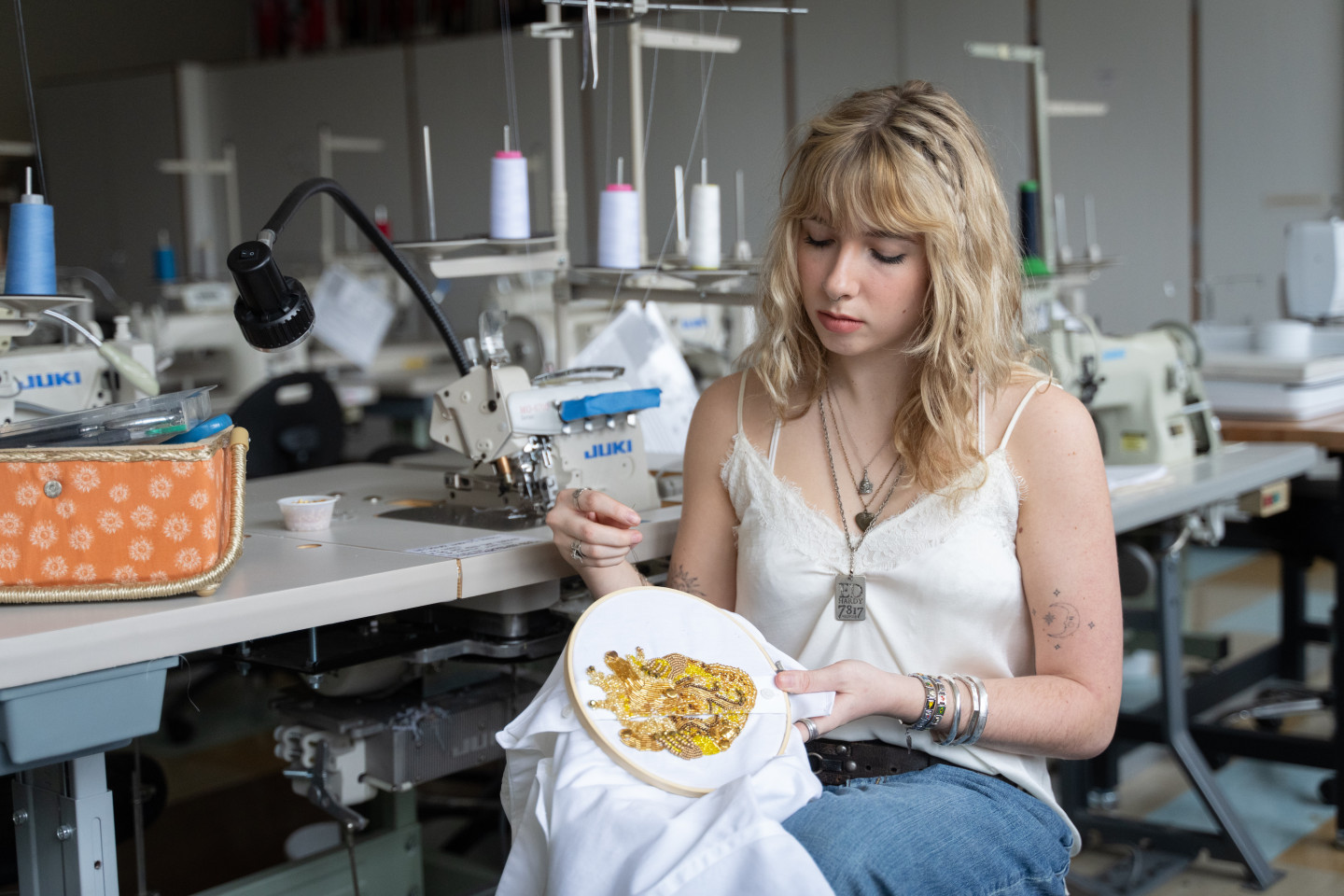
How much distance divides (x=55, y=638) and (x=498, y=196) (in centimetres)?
103

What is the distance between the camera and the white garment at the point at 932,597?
4.60ft

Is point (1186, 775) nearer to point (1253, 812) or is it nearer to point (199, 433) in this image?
point (1253, 812)

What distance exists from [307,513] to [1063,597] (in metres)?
0.94

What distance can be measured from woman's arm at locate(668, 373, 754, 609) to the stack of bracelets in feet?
1.05

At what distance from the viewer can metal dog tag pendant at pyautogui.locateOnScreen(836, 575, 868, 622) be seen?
143cm

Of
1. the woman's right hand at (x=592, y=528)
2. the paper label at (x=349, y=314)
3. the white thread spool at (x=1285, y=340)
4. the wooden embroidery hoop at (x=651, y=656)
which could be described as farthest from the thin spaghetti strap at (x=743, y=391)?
the white thread spool at (x=1285, y=340)

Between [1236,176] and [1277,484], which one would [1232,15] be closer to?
[1236,176]

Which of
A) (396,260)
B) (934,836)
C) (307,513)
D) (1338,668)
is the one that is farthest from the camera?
(1338,668)

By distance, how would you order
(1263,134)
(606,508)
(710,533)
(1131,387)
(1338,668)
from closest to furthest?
(606,508), (710,533), (1131,387), (1338,668), (1263,134)

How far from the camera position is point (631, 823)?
3.74ft

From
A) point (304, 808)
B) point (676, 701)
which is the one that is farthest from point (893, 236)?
point (304, 808)

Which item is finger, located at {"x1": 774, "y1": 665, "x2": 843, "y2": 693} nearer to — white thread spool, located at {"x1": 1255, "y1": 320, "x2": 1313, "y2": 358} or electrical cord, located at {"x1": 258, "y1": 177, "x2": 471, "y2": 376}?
electrical cord, located at {"x1": 258, "y1": 177, "x2": 471, "y2": 376}

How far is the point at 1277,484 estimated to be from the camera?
8.16ft

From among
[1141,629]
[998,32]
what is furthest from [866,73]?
[1141,629]
